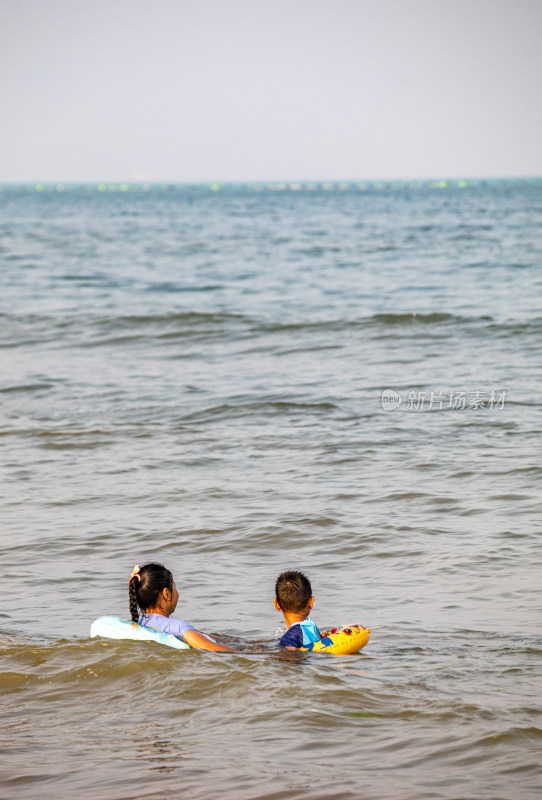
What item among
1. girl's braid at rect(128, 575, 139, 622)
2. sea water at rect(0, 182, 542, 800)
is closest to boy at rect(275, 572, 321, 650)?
sea water at rect(0, 182, 542, 800)

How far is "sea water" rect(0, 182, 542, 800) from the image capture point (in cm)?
418

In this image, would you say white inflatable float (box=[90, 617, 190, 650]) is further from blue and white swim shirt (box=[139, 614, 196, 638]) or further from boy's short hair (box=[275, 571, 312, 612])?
boy's short hair (box=[275, 571, 312, 612])

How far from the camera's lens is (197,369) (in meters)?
14.8

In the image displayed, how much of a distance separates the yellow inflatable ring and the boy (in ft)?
0.21

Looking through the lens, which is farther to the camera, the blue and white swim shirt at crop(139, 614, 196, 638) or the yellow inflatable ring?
the blue and white swim shirt at crop(139, 614, 196, 638)

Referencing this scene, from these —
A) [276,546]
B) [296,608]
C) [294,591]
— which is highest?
[294,591]

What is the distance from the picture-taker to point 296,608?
554 cm

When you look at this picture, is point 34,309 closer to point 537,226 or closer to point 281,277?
point 281,277

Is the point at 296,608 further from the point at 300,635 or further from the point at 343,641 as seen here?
the point at 343,641

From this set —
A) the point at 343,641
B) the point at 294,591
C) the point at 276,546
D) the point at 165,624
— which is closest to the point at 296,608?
the point at 294,591

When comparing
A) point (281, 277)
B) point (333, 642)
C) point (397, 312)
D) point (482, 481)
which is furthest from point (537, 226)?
point (333, 642)

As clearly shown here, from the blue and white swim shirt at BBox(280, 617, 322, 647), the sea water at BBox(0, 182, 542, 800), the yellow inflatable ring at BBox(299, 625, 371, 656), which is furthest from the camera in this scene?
the blue and white swim shirt at BBox(280, 617, 322, 647)

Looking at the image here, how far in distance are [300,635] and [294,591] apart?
0.26 metres

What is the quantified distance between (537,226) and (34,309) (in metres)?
31.4
